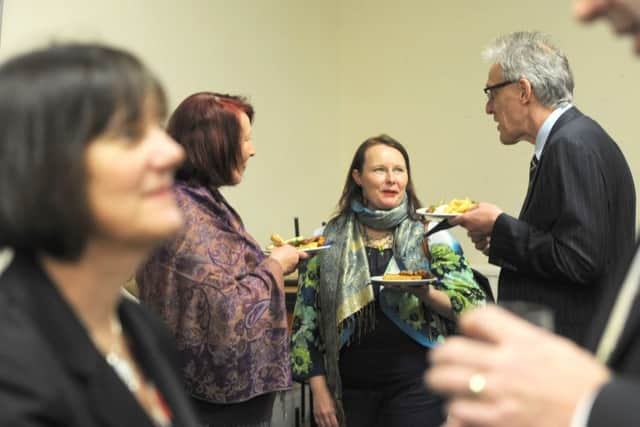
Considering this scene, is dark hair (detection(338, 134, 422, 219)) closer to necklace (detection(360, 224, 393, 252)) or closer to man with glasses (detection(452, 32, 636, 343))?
necklace (detection(360, 224, 393, 252))

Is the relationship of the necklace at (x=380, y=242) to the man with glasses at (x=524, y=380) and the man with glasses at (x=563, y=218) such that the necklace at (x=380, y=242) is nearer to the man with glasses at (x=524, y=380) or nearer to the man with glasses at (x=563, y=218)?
the man with glasses at (x=563, y=218)

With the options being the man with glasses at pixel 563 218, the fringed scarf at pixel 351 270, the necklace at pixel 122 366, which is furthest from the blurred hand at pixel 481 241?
the necklace at pixel 122 366

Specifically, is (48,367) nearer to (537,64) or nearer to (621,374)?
(621,374)

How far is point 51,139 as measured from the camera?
2.75 ft

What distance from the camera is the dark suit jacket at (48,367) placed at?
2.59 feet

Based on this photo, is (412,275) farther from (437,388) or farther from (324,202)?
(324,202)

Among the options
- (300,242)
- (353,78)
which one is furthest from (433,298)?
(353,78)

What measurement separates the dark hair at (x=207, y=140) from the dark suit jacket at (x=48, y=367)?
1.41 m

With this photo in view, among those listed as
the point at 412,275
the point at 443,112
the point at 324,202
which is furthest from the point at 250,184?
the point at 412,275

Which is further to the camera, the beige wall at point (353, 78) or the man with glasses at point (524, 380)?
the beige wall at point (353, 78)

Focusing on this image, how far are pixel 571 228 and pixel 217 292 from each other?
1.05 metres

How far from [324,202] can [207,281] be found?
2979 millimetres

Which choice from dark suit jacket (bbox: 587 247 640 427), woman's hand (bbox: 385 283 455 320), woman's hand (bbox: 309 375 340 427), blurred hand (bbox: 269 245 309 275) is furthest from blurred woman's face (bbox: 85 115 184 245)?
woman's hand (bbox: 309 375 340 427)

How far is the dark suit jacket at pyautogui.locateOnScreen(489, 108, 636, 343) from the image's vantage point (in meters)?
2.17
